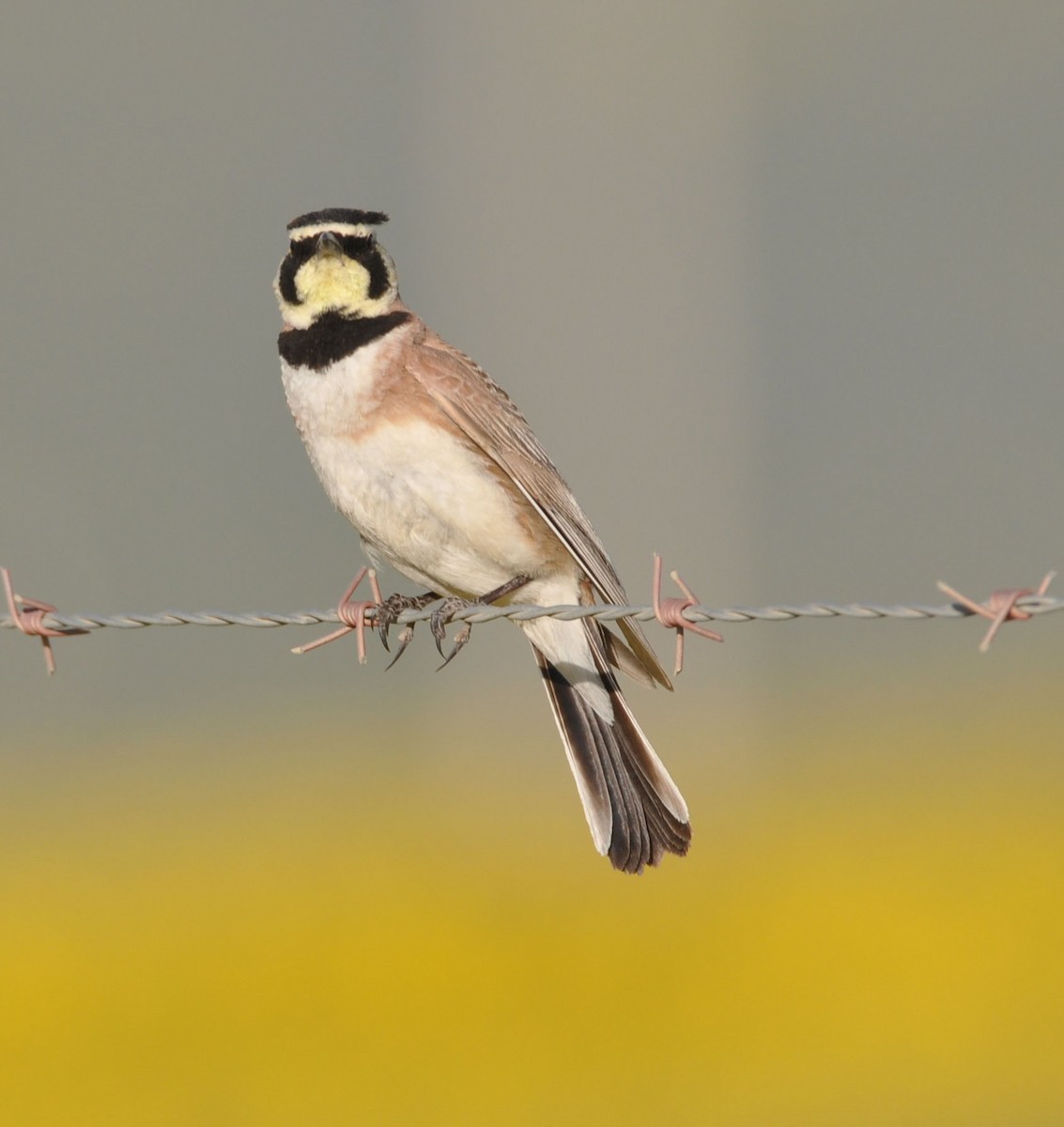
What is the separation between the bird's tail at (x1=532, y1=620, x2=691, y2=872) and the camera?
549 cm

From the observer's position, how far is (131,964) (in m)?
8.79

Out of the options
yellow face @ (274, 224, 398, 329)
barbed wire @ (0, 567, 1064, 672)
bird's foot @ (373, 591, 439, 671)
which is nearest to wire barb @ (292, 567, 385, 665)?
barbed wire @ (0, 567, 1064, 672)

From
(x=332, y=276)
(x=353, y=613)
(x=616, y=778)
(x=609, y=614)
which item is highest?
(x=332, y=276)

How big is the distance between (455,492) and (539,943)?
4.09m

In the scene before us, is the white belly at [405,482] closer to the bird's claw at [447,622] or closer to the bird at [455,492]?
the bird at [455,492]

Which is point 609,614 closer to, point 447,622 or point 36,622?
point 447,622

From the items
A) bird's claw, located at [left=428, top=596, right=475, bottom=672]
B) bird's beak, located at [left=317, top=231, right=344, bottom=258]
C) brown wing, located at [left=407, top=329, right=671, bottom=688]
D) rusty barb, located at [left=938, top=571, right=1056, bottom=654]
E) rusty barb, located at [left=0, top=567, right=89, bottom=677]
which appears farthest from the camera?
bird's beak, located at [left=317, top=231, right=344, bottom=258]

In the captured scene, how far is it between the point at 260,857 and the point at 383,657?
5.90 m

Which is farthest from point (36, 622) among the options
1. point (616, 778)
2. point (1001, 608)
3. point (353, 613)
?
point (1001, 608)

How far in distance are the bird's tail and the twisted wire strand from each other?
0.62 metres

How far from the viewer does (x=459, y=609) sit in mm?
5496

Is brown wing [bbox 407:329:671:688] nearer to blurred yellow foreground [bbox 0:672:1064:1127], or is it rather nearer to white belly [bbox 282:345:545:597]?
white belly [bbox 282:345:545:597]

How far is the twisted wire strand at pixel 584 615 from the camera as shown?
373cm

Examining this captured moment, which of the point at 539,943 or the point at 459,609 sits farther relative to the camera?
the point at 539,943
